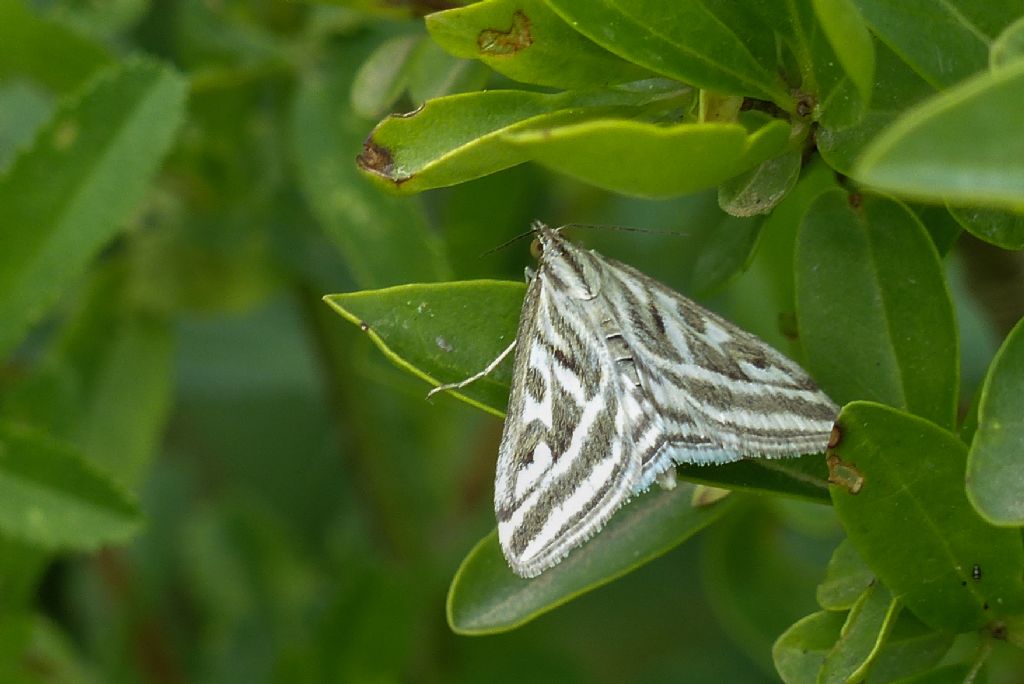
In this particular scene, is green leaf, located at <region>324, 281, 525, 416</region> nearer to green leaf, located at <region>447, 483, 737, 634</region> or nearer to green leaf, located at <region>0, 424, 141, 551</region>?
green leaf, located at <region>447, 483, 737, 634</region>

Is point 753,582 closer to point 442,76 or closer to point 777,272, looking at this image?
point 777,272

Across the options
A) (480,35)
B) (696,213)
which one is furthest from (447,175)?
(696,213)

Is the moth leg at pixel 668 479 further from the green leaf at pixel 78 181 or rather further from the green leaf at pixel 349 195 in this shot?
the green leaf at pixel 78 181

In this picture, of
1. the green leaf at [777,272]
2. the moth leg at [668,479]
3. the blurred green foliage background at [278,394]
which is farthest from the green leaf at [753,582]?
the moth leg at [668,479]

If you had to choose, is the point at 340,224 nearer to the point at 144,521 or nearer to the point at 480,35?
the point at 144,521

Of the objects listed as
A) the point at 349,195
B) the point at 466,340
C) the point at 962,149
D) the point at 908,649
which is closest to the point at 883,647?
the point at 908,649

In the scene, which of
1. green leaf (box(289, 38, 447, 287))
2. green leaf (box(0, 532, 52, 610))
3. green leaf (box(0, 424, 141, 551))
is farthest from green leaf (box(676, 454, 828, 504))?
green leaf (box(0, 532, 52, 610))
